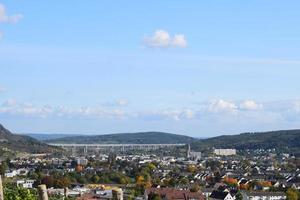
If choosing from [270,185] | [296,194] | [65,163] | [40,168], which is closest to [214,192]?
[296,194]

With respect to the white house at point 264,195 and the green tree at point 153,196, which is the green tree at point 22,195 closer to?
the green tree at point 153,196

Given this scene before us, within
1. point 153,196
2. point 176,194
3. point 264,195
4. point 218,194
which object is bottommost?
point 264,195

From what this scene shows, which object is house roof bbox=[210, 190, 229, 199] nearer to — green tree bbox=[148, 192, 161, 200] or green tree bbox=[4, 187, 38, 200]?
green tree bbox=[148, 192, 161, 200]

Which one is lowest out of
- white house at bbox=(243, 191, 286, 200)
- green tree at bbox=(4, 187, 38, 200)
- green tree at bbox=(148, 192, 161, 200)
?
white house at bbox=(243, 191, 286, 200)

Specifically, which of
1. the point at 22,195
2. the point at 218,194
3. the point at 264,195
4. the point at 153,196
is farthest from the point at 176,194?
the point at 22,195

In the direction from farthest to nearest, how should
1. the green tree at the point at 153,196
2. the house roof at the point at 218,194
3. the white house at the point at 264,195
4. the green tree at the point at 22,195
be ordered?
the white house at the point at 264,195, the house roof at the point at 218,194, the green tree at the point at 153,196, the green tree at the point at 22,195

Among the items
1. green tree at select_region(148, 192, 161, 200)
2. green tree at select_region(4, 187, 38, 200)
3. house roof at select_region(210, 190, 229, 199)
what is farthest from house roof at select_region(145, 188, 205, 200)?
green tree at select_region(4, 187, 38, 200)

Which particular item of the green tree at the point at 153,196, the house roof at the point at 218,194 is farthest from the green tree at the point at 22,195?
the house roof at the point at 218,194

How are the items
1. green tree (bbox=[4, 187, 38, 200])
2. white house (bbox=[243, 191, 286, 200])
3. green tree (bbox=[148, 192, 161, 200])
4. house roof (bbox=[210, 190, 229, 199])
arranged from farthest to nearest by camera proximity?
white house (bbox=[243, 191, 286, 200])
house roof (bbox=[210, 190, 229, 199])
green tree (bbox=[148, 192, 161, 200])
green tree (bbox=[4, 187, 38, 200])

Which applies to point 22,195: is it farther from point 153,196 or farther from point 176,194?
point 176,194

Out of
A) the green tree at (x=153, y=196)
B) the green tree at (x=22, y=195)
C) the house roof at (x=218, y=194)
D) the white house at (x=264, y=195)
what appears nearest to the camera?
the green tree at (x=22, y=195)

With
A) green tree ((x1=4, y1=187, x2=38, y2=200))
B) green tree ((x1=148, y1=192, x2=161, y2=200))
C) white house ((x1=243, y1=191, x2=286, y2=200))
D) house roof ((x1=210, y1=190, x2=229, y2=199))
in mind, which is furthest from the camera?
white house ((x1=243, y1=191, x2=286, y2=200))

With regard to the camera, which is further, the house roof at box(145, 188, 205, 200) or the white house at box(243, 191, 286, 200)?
the white house at box(243, 191, 286, 200)
